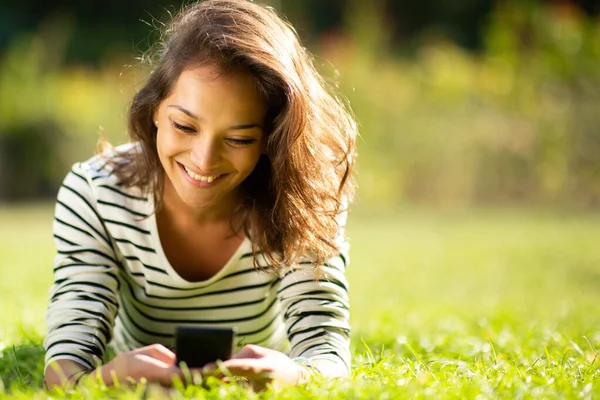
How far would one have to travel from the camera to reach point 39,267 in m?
8.20

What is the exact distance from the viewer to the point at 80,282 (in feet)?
9.48

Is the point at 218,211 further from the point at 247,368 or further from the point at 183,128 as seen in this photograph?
the point at 247,368

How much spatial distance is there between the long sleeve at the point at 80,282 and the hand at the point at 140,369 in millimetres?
392

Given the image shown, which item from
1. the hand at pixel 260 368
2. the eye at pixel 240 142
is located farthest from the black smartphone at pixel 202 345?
the eye at pixel 240 142

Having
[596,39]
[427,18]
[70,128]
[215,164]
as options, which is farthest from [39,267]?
[427,18]

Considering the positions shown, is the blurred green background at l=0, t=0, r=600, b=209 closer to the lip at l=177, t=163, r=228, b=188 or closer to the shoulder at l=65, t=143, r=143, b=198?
the shoulder at l=65, t=143, r=143, b=198

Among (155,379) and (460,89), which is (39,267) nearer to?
(155,379)

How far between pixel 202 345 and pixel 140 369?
0.19 m

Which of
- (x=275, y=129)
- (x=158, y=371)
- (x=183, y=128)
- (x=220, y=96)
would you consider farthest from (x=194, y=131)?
(x=158, y=371)

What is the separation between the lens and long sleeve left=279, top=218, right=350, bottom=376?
2773 mm

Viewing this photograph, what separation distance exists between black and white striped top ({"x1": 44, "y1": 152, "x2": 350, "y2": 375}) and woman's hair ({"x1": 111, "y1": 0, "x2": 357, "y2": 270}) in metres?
0.10

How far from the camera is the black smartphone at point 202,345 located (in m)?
2.24

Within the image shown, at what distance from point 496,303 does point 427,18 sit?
73.9 ft

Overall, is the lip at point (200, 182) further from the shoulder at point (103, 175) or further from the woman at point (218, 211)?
the shoulder at point (103, 175)
